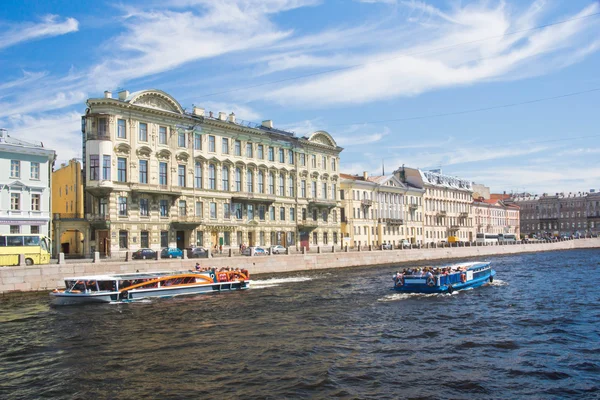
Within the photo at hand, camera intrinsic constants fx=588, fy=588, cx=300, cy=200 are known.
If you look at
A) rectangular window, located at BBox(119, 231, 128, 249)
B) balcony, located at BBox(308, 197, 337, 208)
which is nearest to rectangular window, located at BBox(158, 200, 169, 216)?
rectangular window, located at BBox(119, 231, 128, 249)

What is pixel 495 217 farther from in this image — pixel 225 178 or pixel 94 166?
pixel 94 166

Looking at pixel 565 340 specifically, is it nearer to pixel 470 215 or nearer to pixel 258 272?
pixel 258 272

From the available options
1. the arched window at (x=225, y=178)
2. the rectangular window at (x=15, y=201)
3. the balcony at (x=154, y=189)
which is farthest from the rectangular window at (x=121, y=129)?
the arched window at (x=225, y=178)

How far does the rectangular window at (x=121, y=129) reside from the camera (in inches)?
2057

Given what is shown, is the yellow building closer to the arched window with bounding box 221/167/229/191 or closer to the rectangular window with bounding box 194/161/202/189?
the rectangular window with bounding box 194/161/202/189

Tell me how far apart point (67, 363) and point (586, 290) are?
3091 cm

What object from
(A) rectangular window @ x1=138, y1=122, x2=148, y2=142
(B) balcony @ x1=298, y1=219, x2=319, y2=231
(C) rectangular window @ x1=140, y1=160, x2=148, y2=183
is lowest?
(B) balcony @ x1=298, y1=219, x2=319, y2=231

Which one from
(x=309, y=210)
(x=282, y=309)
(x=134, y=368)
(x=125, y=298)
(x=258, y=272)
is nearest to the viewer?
(x=134, y=368)

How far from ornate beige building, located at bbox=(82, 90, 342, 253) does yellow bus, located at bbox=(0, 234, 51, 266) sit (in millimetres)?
11917

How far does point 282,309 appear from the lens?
1136 inches

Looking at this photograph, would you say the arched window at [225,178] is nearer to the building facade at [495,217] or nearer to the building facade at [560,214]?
the building facade at [495,217]

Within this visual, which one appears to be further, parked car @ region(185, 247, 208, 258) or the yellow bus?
parked car @ region(185, 247, 208, 258)

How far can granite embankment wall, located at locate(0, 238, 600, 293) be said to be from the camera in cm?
3509

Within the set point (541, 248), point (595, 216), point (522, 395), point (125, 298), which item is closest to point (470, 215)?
point (541, 248)
